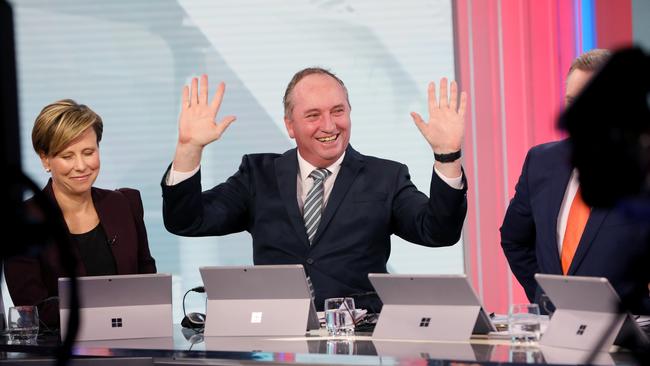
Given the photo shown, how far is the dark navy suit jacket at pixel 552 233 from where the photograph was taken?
2.90m

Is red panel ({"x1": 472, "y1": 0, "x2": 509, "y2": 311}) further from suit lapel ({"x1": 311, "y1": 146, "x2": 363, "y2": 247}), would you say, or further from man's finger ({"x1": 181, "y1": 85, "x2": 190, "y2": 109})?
man's finger ({"x1": 181, "y1": 85, "x2": 190, "y2": 109})

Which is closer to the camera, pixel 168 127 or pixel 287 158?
pixel 287 158

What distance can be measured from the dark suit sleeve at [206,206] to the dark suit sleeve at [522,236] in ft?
3.16

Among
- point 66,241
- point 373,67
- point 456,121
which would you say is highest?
point 373,67

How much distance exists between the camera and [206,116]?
3100mm

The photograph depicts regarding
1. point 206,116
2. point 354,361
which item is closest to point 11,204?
point 354,361

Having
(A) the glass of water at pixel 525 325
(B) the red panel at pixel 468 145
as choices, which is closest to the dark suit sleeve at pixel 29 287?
(A) the glass of water at pixel 525 325

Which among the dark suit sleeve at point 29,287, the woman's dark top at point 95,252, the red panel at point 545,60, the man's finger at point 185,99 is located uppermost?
the red panel at point 545,60

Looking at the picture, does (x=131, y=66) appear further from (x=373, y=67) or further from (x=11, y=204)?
(x=11, y=204)

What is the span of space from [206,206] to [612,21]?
7.97ft

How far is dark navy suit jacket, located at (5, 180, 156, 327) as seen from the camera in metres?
3.17

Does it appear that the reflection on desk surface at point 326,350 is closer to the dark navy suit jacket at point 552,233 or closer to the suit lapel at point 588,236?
the dark navy suit jacket at point 552,233

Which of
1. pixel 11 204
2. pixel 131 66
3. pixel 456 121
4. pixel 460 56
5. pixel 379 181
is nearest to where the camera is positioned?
pixel 11 204

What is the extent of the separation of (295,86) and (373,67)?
1851mm
